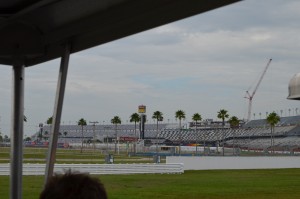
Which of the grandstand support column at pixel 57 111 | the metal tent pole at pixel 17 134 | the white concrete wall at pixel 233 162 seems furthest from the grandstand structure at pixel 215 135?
the grandstand support column at pixel 57 111

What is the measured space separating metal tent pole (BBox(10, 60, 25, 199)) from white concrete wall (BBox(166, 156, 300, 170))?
29.5 m

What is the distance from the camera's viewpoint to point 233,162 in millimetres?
36938

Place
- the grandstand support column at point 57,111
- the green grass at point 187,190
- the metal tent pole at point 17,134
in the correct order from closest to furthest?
the grandstand support column at point 57,111
the metal tent pole at point 17,134
the green grass at point 187,190

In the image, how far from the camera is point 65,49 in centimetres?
459

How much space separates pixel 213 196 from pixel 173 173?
12.4 m

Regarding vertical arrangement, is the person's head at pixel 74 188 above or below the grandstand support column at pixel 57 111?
below

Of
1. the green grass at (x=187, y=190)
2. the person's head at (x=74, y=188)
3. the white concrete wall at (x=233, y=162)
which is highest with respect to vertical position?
the person's head at (x=74, y=188)

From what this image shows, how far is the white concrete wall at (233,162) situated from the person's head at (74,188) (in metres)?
32.3

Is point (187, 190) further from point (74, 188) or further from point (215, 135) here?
point (215, 135)

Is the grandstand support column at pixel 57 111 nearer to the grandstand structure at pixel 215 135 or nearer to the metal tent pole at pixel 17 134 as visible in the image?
the metal tent pole at pixel 17 134

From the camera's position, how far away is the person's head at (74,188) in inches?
69.4

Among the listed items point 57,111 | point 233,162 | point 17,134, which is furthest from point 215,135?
point 57,111

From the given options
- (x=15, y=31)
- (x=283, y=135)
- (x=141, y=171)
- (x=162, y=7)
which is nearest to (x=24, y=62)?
(x=15, y=31)

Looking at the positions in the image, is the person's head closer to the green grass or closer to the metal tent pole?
the metal tent pole
